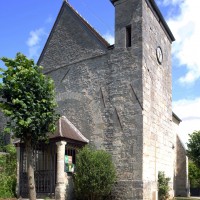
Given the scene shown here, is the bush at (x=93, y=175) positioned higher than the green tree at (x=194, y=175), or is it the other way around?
the bush at (x=93, y=175)

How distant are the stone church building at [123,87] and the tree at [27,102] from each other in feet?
11.5

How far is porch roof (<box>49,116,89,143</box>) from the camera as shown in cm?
1509

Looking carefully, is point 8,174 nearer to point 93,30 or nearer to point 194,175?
point 93,30

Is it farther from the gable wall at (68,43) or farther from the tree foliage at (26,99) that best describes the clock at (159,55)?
the tree foliage at (26,99)

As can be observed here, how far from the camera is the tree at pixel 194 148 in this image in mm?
26531

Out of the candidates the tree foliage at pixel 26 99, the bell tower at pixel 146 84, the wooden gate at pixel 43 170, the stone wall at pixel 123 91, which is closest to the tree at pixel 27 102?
the tree foliage at pixel 26 99

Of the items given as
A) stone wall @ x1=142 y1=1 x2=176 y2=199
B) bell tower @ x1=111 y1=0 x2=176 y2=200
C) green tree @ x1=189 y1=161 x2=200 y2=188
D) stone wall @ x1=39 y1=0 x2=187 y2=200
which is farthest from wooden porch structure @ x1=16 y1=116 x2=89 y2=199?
green tree @ x1=189 y1=161 x2=200 y2=188

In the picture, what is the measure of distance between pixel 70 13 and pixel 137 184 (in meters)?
10.3

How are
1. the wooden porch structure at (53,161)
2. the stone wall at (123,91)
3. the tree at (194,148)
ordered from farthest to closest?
1. the tree at (194,148)
2. the stone wall at (123,91)
3. the wooden porch structure at (53,161)

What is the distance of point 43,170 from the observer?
15.7 meters

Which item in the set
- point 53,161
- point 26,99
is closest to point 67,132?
point 53,161

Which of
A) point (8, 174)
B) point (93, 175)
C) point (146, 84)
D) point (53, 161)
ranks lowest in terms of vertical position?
point (8, 174)

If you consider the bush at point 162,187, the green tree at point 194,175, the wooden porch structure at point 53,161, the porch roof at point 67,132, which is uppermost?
the porch roof at point 67,132

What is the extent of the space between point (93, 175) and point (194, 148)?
14712 millimetres
